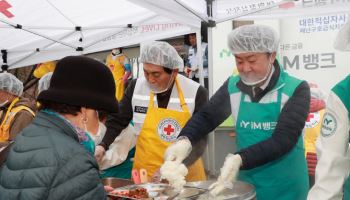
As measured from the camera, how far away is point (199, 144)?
2293 millimetres

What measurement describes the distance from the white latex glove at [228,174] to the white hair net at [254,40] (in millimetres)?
533

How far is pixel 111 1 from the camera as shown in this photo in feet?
12.3

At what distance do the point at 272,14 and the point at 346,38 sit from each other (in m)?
1.36

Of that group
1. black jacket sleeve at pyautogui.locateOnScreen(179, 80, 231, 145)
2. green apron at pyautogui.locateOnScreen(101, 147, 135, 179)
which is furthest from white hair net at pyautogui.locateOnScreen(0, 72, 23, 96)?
black jacket sleeve at pyautogui.locateOnScreen(179, 80, 231, 145)

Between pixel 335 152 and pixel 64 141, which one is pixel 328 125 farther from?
pixel 64 141

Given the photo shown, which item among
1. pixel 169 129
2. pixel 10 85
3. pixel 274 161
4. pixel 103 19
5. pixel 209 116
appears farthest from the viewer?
pixel 103 19

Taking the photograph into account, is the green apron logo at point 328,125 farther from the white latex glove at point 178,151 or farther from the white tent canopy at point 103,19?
the white tent canopy at point 103,19

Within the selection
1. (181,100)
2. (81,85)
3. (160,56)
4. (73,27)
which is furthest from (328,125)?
(73,27)

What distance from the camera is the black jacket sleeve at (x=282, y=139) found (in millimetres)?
1809

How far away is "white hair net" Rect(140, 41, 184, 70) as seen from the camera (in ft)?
8.02

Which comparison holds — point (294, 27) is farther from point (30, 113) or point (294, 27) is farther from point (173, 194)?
point (173, 194)

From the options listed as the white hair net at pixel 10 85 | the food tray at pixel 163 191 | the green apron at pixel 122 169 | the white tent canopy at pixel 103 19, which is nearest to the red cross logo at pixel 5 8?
the white tent canopy at pixel 103 19

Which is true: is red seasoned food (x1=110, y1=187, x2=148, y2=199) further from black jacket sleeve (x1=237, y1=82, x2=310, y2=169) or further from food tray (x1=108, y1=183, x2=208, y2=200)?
black jacket sleeve (x1=237, y1=82, x2=310, y2=169)

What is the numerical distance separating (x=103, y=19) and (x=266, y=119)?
252 cm
